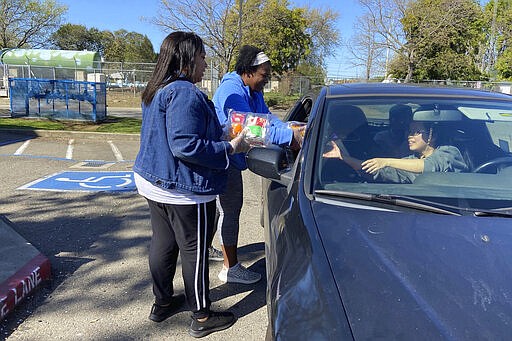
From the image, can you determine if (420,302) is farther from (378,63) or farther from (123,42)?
(123,42)

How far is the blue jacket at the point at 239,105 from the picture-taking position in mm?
2850

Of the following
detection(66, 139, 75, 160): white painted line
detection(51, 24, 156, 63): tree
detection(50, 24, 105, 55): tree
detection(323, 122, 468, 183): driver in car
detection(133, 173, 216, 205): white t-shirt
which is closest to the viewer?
detection(323, 122, 468, 183): driver in car

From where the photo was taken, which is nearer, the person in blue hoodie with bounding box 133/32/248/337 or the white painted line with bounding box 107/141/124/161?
the person in blue hoodie with bounding box 133/32/248/337

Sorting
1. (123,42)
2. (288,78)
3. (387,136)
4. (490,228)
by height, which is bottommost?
(490,228)

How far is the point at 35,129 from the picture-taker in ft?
36.0

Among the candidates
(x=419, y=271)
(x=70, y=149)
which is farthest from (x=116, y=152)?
(x=419, y=271)

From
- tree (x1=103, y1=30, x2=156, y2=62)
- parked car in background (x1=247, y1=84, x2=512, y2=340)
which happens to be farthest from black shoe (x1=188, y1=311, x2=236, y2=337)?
tree (x1=103, y1=30, x2=156, y2=62)

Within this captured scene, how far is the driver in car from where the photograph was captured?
2.28 metres

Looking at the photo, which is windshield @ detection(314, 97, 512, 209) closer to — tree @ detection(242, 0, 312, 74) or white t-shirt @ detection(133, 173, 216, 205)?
white t-shirt @ detection(133, 173, 216, 205)

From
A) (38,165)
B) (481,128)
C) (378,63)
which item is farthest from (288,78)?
(481,128)

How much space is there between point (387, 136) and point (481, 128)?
0.58 meters

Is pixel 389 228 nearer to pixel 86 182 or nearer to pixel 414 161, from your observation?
pixel 414 161

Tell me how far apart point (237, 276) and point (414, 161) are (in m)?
1.68

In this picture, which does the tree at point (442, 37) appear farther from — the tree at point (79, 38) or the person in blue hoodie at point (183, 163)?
the tree at point (79, 38)
